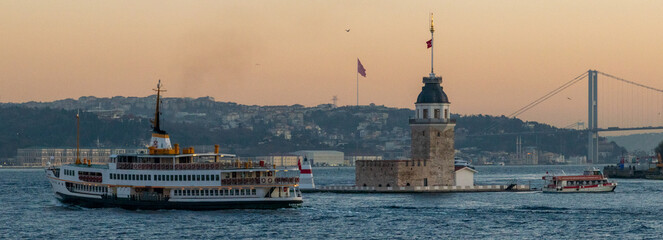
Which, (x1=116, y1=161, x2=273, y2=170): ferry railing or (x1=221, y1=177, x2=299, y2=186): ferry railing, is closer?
(x1=221, y1=177, x2=299, y2=186): ferry railing

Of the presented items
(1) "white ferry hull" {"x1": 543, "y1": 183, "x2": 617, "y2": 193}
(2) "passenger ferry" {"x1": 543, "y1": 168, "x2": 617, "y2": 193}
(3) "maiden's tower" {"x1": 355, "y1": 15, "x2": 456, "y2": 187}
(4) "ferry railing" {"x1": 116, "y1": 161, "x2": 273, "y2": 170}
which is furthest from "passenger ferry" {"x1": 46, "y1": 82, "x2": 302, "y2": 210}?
(2) "passenger ferry" {"x1": 543, "y1": 168, "x2": 617, "y2": 193}

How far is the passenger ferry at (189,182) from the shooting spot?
6531cm

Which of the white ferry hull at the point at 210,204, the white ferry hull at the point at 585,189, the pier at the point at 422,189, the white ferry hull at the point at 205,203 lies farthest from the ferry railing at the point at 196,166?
the white ferry hull at the point at 585,189

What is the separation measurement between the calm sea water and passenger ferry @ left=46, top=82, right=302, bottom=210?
2.31 ft

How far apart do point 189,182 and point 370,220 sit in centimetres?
1077

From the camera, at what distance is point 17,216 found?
68.9 m

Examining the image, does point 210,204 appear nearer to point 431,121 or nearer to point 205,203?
point 205,203

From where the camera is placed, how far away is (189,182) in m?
65.6

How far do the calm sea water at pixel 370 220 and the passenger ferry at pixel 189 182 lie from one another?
70cm

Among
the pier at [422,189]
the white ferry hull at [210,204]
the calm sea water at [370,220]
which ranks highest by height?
the pier at [422,189]

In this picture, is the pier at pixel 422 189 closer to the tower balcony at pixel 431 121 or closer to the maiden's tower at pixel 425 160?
the maiden's tower at pixel 425 160

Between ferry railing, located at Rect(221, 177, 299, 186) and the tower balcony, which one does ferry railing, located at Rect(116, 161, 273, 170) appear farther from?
the tower balcony

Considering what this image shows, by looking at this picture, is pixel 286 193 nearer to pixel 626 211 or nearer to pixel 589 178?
pixel 626 211

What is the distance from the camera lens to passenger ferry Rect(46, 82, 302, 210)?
2571 inches
